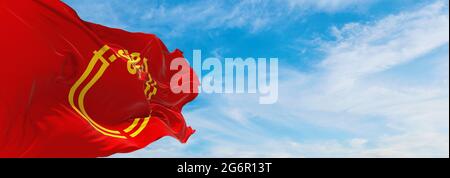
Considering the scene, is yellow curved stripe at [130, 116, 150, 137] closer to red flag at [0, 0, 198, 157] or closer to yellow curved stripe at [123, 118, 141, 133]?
red flag at [0, 0, 198, 157]

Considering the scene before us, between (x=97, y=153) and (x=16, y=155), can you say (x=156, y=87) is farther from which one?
(x=16, y=155)

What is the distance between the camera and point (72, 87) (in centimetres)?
1031

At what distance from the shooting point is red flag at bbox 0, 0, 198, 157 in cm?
891

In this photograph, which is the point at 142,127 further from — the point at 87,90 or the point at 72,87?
the point at 72,87

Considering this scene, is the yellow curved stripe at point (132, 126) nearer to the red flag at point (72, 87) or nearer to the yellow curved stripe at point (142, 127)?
the red flag at point (72, 87)

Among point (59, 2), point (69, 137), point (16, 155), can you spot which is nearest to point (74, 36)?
point (59, 2)

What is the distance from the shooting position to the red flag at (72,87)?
351 inches

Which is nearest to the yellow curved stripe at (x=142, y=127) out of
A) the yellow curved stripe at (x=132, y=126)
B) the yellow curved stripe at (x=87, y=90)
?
the yellow curved stripe at (x=132, y=126)

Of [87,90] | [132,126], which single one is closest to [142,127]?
[132,126]

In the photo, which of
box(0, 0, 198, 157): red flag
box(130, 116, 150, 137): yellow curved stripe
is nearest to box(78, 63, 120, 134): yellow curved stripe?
box(0, 0, 198, 157): red flag

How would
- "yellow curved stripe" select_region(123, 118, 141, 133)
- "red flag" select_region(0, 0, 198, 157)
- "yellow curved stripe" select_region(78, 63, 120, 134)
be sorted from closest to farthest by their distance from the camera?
"red flag" select_region(0, 0, 198, 157) < "yellow curved stripe" select_region(78, 63, 120, 134) < "yellow curved stripe" select_region(123, 118, 141, 133)

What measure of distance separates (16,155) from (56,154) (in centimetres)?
80
